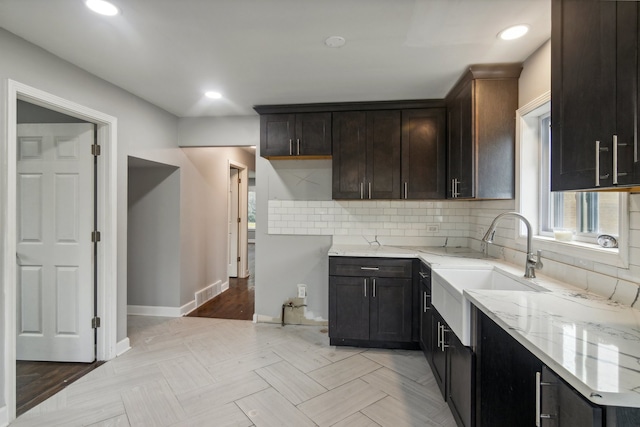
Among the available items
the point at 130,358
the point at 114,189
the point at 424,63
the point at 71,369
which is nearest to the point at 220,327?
the point at 130,358

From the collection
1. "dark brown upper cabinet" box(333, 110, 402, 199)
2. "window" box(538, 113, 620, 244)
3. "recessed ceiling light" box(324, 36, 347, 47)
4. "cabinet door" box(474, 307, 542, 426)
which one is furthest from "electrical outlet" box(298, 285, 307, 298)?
"recessed ceiling light" box(324, 36, 347, 47)

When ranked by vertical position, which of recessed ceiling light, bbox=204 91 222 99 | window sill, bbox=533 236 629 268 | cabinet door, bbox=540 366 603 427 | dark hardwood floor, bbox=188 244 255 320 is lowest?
dark hardwood floor, bbox=188 244 255 320

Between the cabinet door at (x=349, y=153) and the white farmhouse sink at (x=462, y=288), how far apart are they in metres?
1.27

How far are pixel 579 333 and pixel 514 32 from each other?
1.81m

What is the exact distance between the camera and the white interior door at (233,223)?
5.79 meters

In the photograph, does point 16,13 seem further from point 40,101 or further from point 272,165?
point 272,165

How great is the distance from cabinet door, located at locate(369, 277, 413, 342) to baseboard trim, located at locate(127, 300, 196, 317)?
243cm

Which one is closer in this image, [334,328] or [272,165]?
[334,328]

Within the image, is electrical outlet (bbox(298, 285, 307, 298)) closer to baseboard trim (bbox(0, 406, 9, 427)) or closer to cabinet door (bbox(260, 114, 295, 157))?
cabinet door (bbox(260, 114, 295, 157))

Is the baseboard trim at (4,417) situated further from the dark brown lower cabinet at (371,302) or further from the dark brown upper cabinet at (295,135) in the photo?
the dark brown upper cabinet at (295,135)

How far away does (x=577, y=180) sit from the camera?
1259 mm

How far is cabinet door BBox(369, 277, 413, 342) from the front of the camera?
2846mm

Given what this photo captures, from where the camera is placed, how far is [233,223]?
19.2 feet

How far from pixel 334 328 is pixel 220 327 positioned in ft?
4.58
